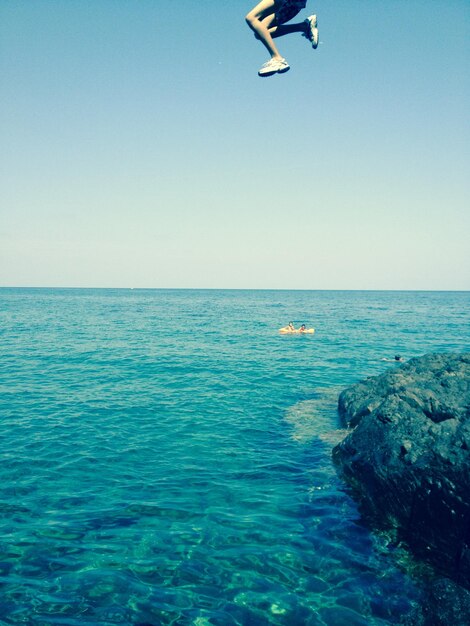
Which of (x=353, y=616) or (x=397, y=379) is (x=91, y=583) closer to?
(x=353, y=616)

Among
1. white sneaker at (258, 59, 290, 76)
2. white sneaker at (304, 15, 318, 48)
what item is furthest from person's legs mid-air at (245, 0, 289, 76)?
white sneaker at (304, 15, 318, 48)

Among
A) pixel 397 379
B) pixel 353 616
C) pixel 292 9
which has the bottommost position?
pixel 353 616

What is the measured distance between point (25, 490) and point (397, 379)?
13.2 meters

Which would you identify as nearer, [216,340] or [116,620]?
[116,620]

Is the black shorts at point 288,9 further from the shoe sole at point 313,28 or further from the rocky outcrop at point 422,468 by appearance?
the rocky outcrop at point 422,468

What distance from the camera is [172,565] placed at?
7.55 meters

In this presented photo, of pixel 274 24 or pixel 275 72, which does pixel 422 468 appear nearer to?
pixel 275 72

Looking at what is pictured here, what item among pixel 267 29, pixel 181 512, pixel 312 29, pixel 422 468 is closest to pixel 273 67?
pixel 267 29

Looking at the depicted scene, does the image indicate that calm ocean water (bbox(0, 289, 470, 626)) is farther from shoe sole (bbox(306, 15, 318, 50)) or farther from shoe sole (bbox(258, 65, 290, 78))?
shoe sole (bbox(306, 15, 318, 50))

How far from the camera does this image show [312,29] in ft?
20.0

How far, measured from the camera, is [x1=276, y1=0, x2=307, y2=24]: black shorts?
564cm

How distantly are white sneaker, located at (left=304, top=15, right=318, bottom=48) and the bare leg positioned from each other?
2.29 feet

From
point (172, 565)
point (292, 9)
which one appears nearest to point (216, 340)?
point (172, 565)

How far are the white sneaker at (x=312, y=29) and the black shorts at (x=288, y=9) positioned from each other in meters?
0.28
